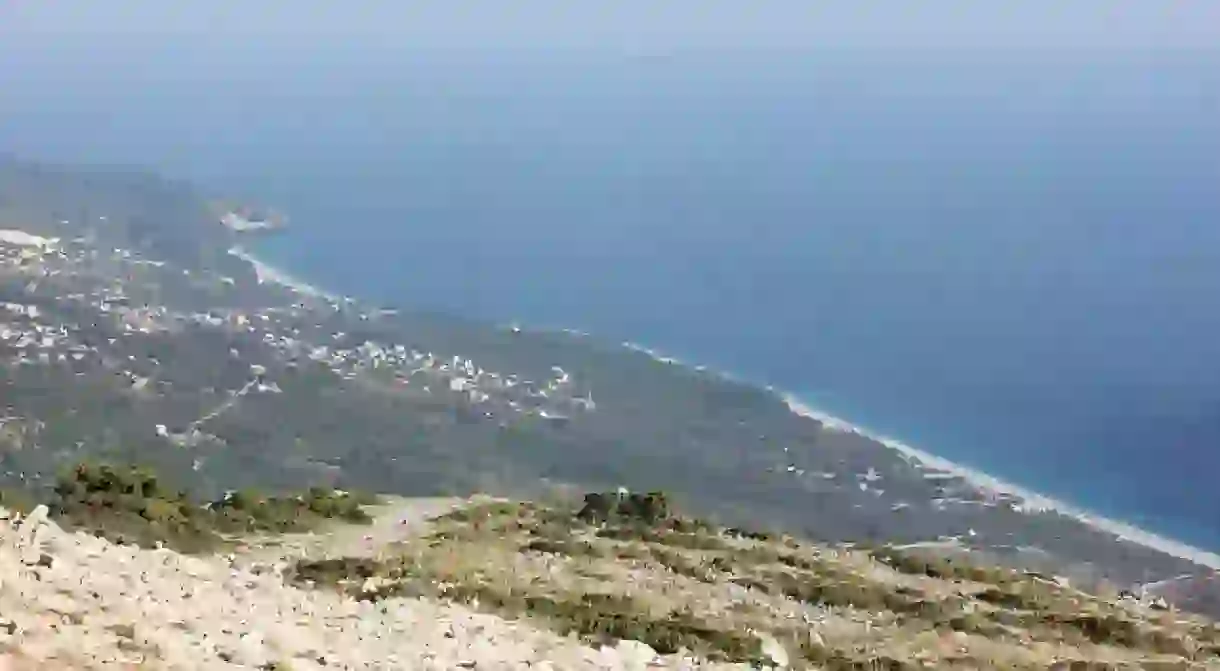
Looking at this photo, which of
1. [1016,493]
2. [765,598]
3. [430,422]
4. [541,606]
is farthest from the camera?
[1016,493]

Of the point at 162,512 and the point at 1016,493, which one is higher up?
the point at 1016,493

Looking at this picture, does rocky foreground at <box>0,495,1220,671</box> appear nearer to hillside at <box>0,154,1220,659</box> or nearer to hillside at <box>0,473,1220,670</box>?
hillside at <box>0,473,1220,670</box>

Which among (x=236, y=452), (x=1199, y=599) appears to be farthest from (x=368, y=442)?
(x=1199, y=599)

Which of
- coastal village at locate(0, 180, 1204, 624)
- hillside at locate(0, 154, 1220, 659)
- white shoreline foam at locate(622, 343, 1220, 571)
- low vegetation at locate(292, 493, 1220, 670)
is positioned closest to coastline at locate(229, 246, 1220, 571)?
white shoreline foam at locate(622, 343, 1220, 571)

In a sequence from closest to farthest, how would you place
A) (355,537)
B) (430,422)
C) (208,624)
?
(208,624) < (355,537) < (430,422)

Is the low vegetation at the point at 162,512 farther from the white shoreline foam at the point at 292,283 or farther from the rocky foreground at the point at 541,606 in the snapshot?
the white shoreline foam at the point at 292,283

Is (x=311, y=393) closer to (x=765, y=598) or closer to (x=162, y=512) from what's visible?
(x=162, y=512)

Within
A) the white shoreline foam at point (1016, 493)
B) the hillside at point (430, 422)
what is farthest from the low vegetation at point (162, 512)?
the white shoreline foam at point (1016, 493)

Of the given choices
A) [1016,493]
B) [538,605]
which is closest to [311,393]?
[1016,493]
